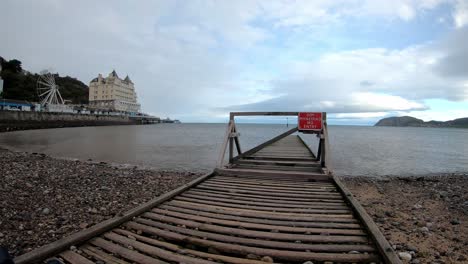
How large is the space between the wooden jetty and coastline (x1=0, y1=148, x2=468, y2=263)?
1.14m

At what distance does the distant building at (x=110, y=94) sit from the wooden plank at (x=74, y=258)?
142590 mm

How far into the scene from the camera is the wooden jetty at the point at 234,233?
3344 mm

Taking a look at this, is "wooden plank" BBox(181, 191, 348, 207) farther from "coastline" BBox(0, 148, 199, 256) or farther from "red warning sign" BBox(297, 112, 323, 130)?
"red warning sign" BBox(297, 112, 323, 130)

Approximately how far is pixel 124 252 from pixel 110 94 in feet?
508

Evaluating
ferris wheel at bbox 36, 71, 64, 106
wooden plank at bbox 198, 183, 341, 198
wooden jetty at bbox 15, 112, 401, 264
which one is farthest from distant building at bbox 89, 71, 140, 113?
wooden jetty at bbox 15, 112, 401, 264

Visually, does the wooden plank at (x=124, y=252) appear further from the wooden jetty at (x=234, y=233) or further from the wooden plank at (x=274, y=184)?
the wooden plank at (x=274, y=184)

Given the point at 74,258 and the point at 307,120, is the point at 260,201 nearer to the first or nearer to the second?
the point at 74,258

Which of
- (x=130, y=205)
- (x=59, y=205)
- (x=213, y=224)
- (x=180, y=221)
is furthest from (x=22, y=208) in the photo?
(x=213, y=224)

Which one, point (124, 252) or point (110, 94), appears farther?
point (110, 94)

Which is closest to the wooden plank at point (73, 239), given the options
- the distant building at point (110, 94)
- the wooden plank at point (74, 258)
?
the wooden plank at point (74, 258)

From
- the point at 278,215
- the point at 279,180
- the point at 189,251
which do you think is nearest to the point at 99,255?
the point at 189,251

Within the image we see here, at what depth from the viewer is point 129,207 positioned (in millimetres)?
6727

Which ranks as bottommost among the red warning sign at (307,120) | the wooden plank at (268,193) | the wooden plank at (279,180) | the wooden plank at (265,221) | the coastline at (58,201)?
the coastline at (58,201)

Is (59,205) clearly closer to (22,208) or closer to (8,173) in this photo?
(22,208)
